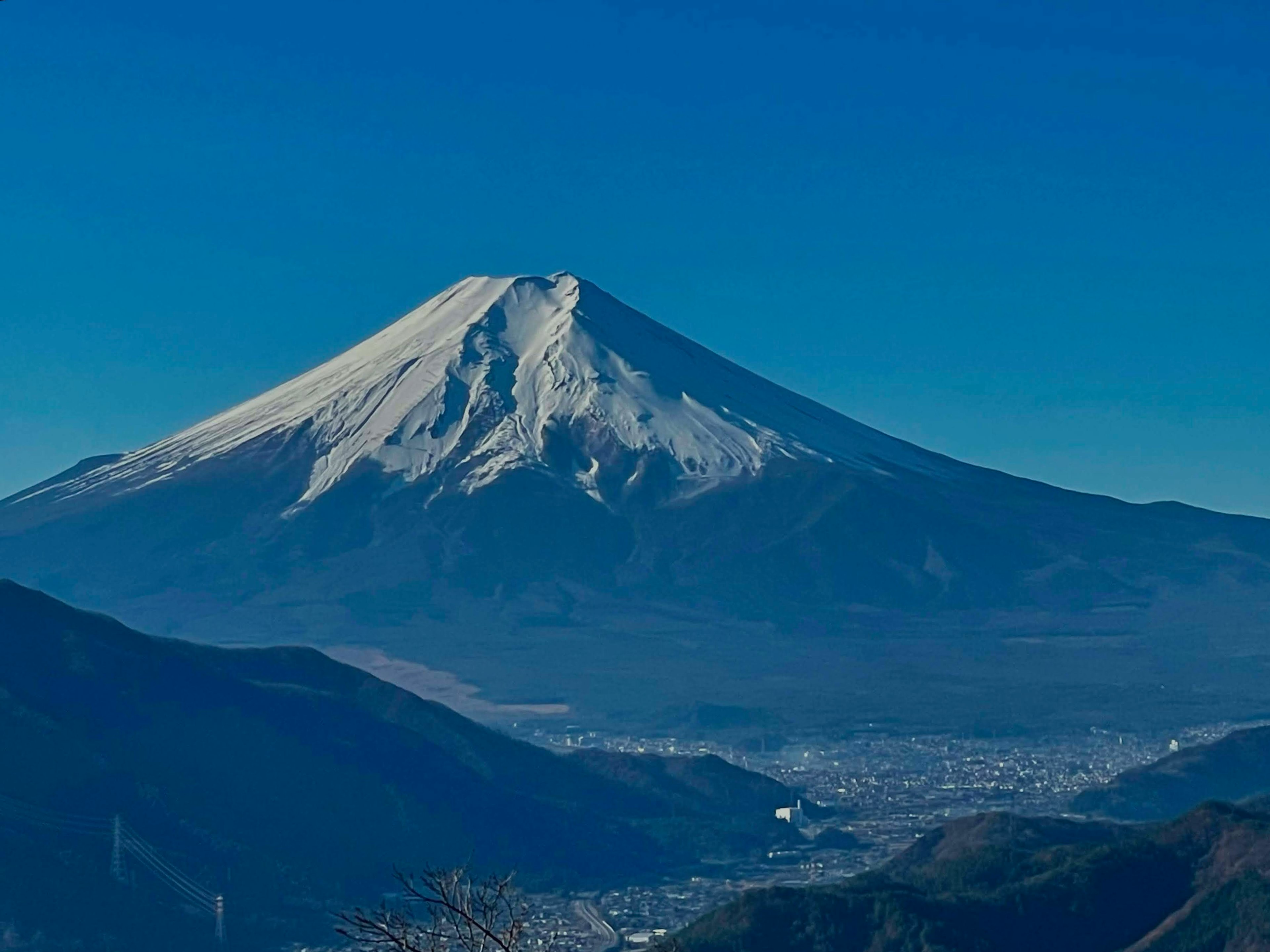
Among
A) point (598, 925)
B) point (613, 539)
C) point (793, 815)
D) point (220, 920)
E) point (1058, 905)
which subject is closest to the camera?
point (1058, 905)

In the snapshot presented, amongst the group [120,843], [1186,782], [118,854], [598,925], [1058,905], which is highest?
[1186,782]

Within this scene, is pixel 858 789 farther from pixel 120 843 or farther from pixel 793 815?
pixel 120 843

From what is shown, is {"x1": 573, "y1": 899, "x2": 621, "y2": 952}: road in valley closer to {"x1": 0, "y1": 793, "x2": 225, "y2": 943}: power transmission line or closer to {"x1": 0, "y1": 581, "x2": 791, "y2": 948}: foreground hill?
{"x1": 0, "y1": 581, "x2": 791, "y2": 948}: foreground hill

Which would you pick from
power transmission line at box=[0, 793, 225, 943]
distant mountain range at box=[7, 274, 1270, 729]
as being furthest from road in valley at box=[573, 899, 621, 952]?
distant mountain range at box=[7, 274, 1270, 729]

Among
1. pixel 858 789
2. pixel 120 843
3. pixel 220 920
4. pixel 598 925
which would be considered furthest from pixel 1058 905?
pixel 858 789

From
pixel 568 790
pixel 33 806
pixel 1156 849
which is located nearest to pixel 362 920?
pixel 1156 849
